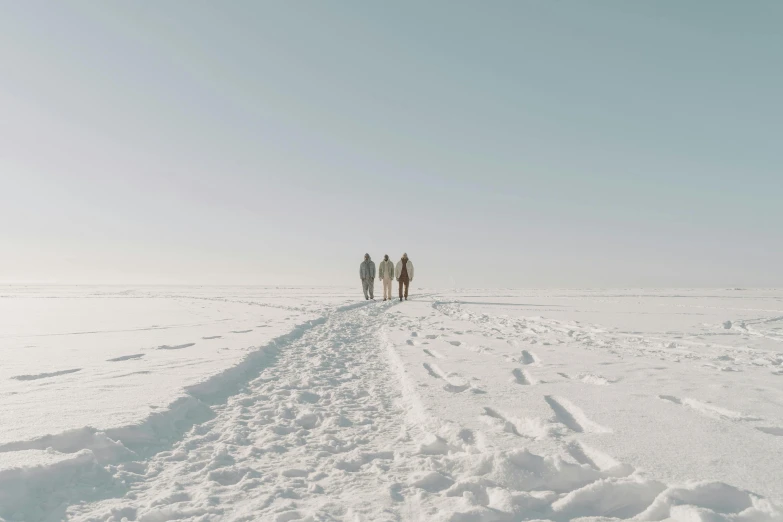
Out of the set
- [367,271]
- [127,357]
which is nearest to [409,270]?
[367,271]

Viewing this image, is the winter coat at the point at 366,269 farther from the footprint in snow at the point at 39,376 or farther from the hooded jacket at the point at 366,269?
the footprint in snow at the point at 39,376

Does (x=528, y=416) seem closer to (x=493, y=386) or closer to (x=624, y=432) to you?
(x=624, y=432)

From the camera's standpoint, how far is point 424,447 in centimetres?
328

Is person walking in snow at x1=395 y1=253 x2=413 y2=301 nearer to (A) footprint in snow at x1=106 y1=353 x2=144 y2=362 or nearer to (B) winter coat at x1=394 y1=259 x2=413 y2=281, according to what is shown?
(B) winter coat at x1=394 y1=259 x2=413 y2=281

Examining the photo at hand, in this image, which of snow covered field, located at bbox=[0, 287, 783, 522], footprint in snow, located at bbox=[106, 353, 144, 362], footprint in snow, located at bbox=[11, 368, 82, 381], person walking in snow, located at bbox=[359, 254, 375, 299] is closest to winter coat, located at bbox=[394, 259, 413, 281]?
person walking in snow, located at bbox=[359, 254, 375, 299]

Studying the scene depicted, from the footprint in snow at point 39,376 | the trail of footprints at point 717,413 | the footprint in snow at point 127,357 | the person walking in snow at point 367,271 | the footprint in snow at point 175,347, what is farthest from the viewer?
the person walking in snow at point 367,271

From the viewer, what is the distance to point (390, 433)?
365 cm

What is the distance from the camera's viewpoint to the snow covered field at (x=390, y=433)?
249 cm

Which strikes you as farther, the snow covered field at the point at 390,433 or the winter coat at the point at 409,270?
the winter coat at the point at 409,270

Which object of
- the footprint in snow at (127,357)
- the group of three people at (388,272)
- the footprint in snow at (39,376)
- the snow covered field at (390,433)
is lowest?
the snow covered field at (390,433)

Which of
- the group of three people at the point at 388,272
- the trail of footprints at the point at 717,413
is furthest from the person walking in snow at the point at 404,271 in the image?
the trail of footprints at the point at 717,413

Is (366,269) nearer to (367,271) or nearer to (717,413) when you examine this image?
(367,271)

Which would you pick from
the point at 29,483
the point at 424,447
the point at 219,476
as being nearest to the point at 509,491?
the point at 424,447

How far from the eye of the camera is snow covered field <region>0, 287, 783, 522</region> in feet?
8.16
